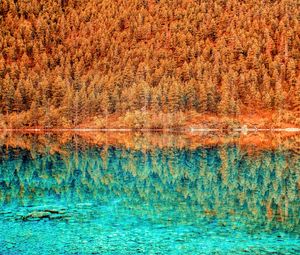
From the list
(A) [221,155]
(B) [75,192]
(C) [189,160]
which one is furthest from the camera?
(A) [221,155]

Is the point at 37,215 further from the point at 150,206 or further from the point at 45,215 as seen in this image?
the point at 150,206

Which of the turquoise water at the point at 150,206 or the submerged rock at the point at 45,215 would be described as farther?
the submerged rock at the point at 45,215

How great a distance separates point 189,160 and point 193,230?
41.7 meters

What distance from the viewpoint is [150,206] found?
3891cm

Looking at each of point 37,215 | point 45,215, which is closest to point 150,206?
point 45,215

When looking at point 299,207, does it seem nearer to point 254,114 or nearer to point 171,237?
point 171,237

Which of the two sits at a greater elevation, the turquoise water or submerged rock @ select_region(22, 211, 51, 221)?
submerged rock @ select_region(22, 211, 51, 221)

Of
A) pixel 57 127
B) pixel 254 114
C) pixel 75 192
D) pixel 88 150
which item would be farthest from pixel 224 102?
pixel 75 192

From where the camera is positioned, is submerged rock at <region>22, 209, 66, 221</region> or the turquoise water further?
submerged rock at <region>22, 209, 66, 221</region>

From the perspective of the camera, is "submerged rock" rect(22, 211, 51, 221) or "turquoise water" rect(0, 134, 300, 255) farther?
"submerged rock" rect(22, 211, 51, 221)

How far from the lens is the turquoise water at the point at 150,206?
91.9 ft

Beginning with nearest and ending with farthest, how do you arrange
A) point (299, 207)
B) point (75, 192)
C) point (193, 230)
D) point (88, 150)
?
point (193, 230) < point (299, 207) < point (75, 192) < point (88, 150)

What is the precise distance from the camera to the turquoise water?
28000 millimetres

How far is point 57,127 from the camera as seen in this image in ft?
626
